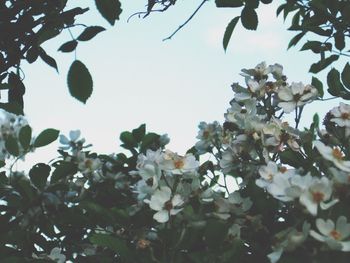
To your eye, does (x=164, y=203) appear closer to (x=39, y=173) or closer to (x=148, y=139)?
A: (x=39, y=173)

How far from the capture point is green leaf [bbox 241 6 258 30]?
67.2 inches

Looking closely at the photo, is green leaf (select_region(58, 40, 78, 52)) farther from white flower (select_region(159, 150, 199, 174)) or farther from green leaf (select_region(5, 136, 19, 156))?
green leaf (select_region(5, 136, 19, 156))

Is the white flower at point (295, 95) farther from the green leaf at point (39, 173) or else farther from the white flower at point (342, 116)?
the green leaf at point (39, 173)

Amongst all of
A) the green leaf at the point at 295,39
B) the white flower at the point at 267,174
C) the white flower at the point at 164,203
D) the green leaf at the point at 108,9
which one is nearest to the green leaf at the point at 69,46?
the green leaf at the point at 108,9

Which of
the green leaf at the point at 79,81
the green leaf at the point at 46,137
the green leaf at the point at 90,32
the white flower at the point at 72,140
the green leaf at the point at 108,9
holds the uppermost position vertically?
the green leaf at the point at 108,9

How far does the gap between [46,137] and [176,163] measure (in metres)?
0.62

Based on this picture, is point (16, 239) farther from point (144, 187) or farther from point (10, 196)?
point (144, 187)

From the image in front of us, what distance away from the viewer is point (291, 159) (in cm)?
141

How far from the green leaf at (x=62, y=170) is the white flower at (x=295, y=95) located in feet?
2.13

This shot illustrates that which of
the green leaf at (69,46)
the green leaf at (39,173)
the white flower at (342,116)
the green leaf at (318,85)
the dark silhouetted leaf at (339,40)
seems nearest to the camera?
the green leaf at (69,46)

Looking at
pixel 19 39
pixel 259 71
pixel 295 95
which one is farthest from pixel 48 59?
pixel 295 95

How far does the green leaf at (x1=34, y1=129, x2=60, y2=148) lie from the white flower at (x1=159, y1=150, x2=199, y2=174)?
0.56 m

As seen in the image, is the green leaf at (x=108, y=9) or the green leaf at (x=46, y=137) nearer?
the green leaf at (x=108, y=9)

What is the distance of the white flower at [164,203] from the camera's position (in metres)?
1.25
